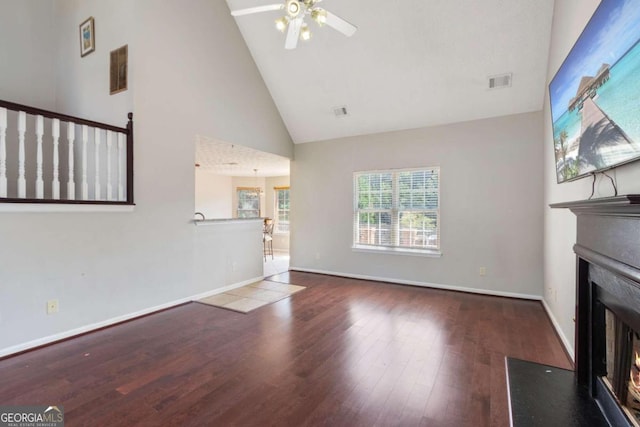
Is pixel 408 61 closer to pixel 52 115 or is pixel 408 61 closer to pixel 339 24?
pixel 339 24

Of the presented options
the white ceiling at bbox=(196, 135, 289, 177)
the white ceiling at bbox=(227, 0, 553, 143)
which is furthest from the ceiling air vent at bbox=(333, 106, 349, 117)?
the white ceiling at bbox=(196, 135, 289, 177)

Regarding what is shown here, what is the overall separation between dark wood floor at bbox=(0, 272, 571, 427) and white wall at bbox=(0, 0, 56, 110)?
3305 mm

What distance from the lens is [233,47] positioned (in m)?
4.39

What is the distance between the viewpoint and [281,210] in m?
8.78

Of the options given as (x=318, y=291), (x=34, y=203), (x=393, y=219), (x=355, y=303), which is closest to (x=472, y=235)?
(x=393, y=219)

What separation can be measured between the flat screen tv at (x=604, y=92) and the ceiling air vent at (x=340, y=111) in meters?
3.10

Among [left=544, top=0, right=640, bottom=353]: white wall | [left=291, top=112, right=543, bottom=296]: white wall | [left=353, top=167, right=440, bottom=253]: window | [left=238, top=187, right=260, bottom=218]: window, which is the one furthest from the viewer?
[left=238, top=187, right=260, bottom=218]: window

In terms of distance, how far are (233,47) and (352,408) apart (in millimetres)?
4651

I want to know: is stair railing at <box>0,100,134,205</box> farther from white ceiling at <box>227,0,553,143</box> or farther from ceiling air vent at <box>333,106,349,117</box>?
ceiling air vent at <box>333,106,349,117</box>

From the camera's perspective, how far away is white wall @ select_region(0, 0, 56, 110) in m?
3.71

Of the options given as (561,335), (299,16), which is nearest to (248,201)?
(299,16)

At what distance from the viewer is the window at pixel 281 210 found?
867cm

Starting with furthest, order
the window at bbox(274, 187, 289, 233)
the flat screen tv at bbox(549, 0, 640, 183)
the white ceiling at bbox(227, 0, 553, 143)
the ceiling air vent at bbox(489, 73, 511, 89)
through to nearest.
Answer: the window at bbox(274, 187, 289, 233)
the ceiling air vent at bbox(489, 73, 511, 89)
the white ceiling at bbox(227, 0, 553, 143)
the flat screen tv at bbox(549, 0, 640, 183)

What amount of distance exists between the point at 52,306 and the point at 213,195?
6081 millimetres
